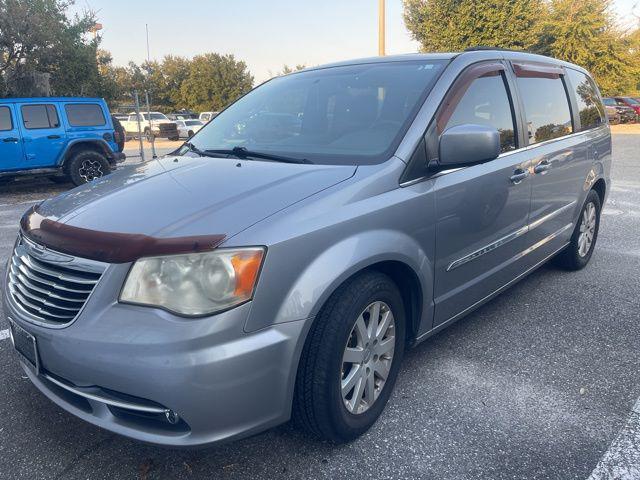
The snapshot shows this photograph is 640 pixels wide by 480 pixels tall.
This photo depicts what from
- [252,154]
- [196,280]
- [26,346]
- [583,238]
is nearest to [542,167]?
[583,238]

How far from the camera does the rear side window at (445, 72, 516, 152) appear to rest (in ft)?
9.62

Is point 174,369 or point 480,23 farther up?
point 480,23

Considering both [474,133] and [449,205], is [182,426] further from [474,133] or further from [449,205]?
[474,133]

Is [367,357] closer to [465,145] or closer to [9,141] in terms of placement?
[465,145]

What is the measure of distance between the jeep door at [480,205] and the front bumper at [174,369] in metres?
1.12

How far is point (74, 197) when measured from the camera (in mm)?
2551

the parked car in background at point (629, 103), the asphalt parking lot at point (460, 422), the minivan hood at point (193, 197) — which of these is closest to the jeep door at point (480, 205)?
the asphalt parking lot at point (460, 422)

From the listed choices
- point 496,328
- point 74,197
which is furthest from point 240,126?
point 496,328

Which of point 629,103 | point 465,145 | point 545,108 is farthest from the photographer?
point 629,103

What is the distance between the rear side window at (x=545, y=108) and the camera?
3553 mm

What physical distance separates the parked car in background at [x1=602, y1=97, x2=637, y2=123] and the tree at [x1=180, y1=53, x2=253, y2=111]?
34.1m

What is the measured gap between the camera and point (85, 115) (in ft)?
35.3

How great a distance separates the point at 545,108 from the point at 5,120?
9.53 meters

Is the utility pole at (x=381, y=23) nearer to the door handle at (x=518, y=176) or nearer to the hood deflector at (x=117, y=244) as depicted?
the door handle at (x=518, y=176)
